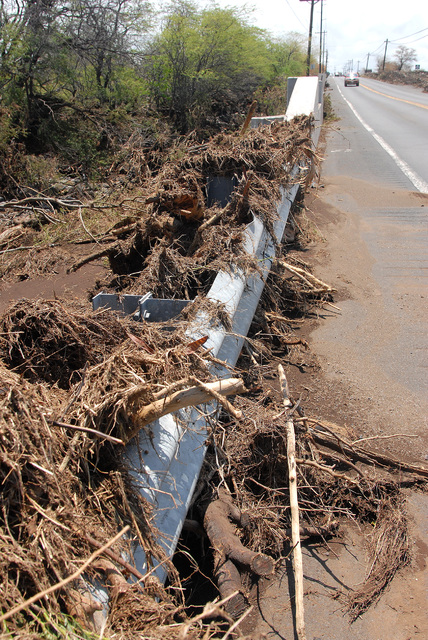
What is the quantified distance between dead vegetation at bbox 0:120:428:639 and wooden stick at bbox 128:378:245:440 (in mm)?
10

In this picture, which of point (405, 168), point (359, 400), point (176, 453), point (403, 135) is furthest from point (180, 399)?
point (403, 135)

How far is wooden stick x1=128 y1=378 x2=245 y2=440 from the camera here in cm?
251

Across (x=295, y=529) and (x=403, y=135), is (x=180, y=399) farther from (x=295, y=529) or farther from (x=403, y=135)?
(x=403, y=135)

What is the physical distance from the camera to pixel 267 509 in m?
3.32

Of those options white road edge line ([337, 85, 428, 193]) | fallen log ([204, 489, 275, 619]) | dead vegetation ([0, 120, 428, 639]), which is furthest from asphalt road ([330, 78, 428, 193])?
fallen log ([204, 489, 275, 619])

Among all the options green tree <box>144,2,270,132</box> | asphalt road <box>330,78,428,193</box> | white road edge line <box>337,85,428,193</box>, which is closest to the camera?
white road edge line <box>337,85,428,193</box>

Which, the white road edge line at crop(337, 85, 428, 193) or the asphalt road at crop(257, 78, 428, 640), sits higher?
the white road edge line at crop(337, 85, 428, 193)

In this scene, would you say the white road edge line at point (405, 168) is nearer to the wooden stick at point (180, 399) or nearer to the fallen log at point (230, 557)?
the fallen log at point (230, 557)

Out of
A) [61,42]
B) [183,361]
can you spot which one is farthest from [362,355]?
[61,42]

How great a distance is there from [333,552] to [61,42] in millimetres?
14152

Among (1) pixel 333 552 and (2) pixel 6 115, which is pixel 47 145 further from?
(1) pixel 333 552

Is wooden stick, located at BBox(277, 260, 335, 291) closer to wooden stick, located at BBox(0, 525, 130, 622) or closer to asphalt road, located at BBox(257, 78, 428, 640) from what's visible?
asphalt road, located at BBox(257, 78, 428, 640)

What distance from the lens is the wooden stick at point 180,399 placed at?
8.23ft

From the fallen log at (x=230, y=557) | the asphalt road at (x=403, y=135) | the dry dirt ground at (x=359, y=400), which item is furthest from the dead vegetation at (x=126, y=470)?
the asphalt road at (x=403, y=135)
